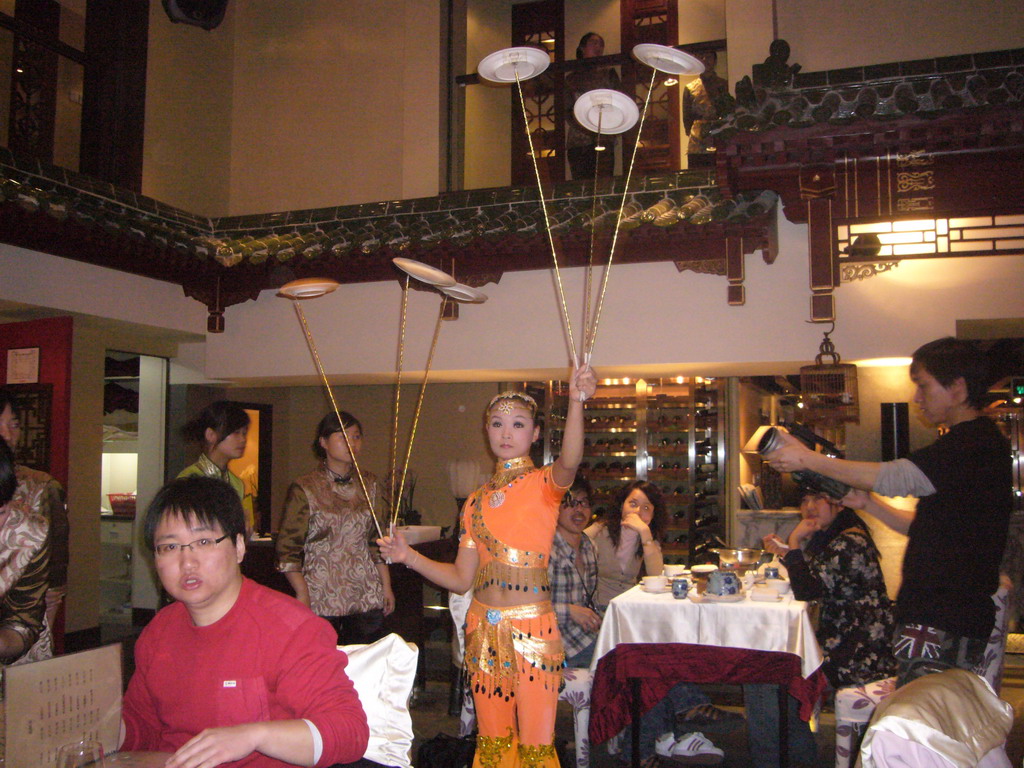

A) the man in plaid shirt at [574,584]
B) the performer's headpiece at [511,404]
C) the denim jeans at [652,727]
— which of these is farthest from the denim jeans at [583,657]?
the performer's headpiece at [511,404]

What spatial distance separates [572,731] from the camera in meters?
4.22

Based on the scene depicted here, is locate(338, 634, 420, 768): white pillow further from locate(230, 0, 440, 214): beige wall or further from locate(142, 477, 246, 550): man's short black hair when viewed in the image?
locate(230, 0, 440, 214): beige wall

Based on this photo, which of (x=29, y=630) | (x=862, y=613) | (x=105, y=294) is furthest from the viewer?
(x=105, y=294)

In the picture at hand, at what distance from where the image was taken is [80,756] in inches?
47.9

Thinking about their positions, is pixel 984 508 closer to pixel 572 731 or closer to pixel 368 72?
pixel 572 731

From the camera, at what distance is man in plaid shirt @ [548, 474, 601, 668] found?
3734 mm

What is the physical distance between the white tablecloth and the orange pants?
3.03 ft

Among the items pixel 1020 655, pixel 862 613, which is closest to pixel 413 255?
pixel 862 613

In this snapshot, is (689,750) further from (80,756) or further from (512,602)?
(80,756)

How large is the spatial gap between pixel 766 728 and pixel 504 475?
1.79 meters

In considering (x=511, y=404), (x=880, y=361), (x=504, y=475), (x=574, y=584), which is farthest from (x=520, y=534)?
(x=880, y=361)

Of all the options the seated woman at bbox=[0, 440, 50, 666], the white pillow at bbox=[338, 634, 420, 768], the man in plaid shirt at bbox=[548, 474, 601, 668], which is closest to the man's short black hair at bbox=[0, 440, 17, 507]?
the seated woman at bbox=[0, 440, 50, 666]

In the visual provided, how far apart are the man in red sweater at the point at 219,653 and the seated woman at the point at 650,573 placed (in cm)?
261

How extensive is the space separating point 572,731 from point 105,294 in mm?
3861
